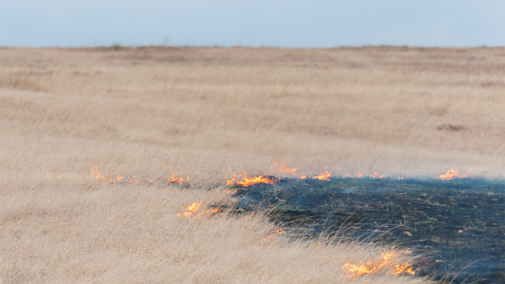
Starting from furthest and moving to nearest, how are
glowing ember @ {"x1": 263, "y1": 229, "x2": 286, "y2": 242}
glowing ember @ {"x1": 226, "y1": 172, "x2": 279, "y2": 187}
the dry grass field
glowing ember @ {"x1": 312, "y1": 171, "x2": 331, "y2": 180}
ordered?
glowing ember @ {"x1": 312, "y1": 171, "x2": 331, "y2": 180}, glowing ember @ {"x1": 226, "y1": 172, "x2": 279, "y2": 187}, glowing ember @ {"x1": 263, "y1": 229, "x2": 286, "y2": 242}, the dry grass field

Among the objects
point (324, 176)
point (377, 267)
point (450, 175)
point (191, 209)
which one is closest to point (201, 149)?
point (324, 176)

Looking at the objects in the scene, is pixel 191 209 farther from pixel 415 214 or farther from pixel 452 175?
pixel 452 175

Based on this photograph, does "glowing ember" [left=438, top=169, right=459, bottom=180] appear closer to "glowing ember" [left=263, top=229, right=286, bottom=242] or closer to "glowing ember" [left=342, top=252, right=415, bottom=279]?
"glowing ember" [left=263, top=229, right=286, bottom=242]

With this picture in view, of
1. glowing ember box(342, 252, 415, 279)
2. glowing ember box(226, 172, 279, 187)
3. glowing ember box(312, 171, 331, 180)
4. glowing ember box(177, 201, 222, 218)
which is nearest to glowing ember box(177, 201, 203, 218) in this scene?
glowing ember box(177, 201, 222, 218)

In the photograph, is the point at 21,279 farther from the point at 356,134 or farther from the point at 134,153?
the point at 356,134

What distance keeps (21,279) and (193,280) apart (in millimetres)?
1924

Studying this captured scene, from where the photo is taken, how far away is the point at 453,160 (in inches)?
506

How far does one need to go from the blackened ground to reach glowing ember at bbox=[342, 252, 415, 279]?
20 centimetres

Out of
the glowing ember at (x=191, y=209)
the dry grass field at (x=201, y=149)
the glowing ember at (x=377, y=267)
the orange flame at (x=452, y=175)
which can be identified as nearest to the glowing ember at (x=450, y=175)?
the orange flame at (x=452, y=175)

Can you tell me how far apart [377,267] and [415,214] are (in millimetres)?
2428

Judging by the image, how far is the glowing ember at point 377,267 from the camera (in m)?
5.56

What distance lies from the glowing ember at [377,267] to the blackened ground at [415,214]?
0.20 meters

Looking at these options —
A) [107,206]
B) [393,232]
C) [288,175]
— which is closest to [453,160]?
[288,175]

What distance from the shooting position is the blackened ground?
235 inches
